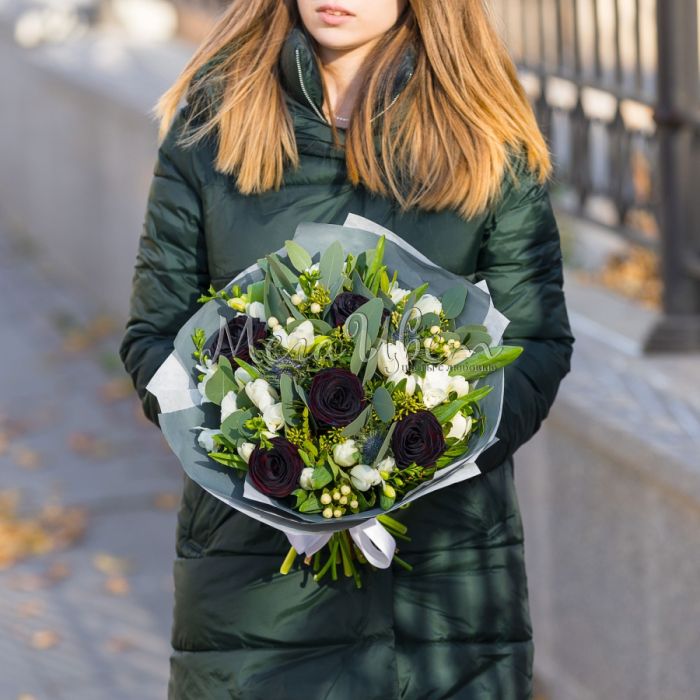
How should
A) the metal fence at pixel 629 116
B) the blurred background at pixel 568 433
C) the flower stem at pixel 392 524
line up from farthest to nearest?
the metal fence at pixel 629 116 < the blurred background at pixel 568 433 < the flower stem at pixel 392 524

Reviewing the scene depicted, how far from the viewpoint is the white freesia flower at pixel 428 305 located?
2707 mm

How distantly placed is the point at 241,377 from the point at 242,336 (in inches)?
3.0

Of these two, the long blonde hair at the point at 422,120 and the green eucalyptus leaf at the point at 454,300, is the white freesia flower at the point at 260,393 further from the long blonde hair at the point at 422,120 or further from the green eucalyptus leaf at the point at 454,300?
the long blonde hair at the point at 422,120

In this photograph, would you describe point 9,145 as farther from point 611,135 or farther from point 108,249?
point 611,135

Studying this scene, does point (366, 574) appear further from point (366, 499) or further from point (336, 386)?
point (336, 386)

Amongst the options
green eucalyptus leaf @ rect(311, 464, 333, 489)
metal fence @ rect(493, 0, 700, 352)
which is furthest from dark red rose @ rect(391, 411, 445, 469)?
metal fence @ rect(493, 0, 700, 352)

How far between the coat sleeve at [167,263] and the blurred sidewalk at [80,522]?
7.34 feet

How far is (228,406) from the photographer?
2.65 m

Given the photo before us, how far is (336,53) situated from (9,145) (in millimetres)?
8780

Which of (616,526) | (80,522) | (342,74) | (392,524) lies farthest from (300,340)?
(80,522)

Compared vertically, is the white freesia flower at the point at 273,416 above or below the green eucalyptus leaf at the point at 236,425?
above

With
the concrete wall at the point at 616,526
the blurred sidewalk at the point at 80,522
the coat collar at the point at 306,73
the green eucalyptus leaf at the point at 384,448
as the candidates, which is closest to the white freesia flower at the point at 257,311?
the green eucalyptus leaf at the point at 384,448

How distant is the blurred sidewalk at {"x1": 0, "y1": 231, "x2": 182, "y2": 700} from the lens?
5.34 m

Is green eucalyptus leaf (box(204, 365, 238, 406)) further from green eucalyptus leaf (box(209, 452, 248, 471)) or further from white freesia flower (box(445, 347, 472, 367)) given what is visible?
white freesia flower (box(445, 347, 472, 367))
